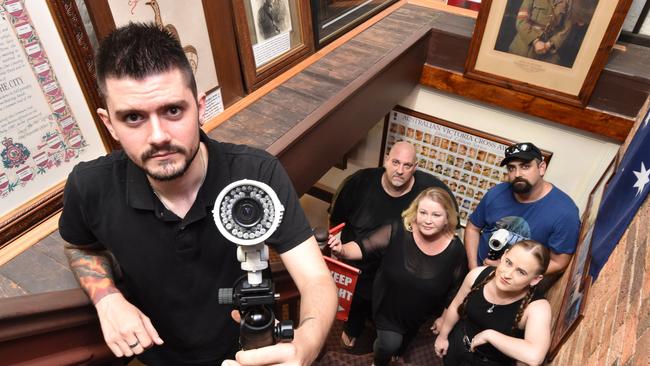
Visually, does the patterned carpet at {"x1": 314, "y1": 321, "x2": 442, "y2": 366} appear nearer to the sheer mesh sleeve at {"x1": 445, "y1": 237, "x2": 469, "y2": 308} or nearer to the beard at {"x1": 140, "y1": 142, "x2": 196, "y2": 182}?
the sheer mesh sleeve at {"x1": 445, "y1": 237, "x2": 469, "y2": 308}

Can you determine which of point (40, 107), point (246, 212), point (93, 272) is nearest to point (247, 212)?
point (246, 212)

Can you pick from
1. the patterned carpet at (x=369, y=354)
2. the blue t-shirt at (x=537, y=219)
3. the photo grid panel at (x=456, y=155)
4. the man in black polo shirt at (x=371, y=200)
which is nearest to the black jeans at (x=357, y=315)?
the man in black polo shirt at (x=371, y=200)

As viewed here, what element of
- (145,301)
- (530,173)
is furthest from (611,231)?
(145,301)

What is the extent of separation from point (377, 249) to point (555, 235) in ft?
3.50

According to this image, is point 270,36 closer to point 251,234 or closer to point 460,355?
point 251,234

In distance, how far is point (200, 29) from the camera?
2033 millimetres

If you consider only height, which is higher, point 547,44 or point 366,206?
point 547,44

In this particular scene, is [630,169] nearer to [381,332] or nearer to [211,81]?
[381,332]

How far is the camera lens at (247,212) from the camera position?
0.89 m

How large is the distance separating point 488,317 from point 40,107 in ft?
7.00

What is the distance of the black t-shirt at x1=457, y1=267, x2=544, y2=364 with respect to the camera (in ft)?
6.77

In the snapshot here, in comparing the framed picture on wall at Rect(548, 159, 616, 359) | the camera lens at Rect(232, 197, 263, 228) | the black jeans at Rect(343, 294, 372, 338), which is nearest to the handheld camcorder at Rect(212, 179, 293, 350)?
the camera lens at Rect(232, 197, 263, 228)

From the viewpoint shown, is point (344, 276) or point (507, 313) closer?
point (507, 313)

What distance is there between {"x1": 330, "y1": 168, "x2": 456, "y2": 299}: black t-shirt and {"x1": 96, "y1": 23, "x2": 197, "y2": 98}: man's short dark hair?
6.22 ft
